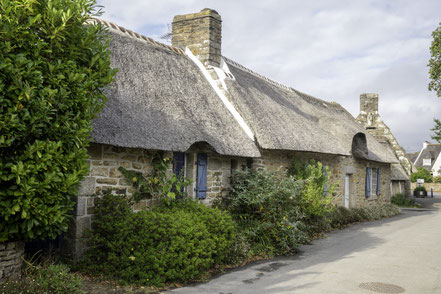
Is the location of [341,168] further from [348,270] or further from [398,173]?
[398,173]

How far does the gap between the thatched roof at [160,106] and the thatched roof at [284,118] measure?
564 mm

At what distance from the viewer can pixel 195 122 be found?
8594 millimetres

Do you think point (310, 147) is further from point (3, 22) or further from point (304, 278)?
point (3, 22)

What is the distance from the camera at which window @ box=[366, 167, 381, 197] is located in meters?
17.3

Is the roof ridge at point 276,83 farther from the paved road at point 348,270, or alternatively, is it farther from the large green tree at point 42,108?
the large green tree at point 42,108

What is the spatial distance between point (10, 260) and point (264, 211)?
5.28 m

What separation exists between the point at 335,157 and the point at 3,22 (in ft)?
38.5

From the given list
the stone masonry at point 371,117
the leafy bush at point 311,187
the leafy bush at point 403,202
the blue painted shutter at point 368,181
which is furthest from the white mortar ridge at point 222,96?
the leafy bush at point 403,202

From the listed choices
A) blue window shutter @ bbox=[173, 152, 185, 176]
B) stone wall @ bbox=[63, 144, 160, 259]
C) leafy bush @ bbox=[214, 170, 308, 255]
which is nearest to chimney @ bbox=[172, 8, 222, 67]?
blue window shutter @ bbox=[173, 152, 185, 176]

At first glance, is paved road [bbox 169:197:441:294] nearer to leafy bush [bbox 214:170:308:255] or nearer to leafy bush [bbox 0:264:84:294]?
leafy bush [bbox 214:170:308:255]

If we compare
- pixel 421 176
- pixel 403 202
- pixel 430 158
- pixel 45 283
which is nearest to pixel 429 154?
pixel 430 158

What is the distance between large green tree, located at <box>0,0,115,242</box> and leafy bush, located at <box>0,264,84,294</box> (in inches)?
18.4

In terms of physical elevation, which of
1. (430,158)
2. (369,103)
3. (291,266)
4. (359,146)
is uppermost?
(369,103)

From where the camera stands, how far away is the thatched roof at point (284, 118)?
1045 cm
